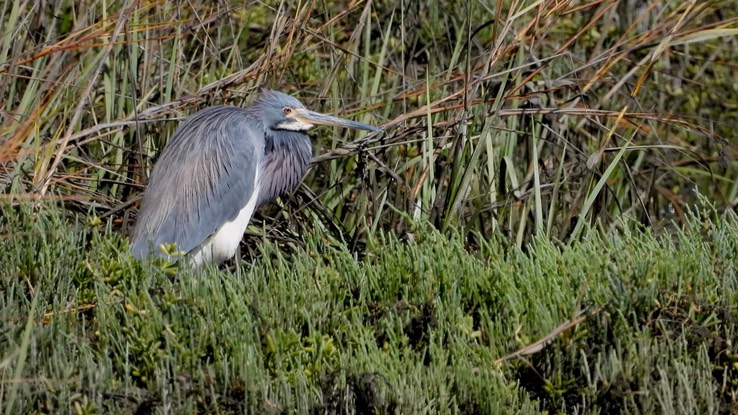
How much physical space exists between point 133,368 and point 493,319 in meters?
1.27

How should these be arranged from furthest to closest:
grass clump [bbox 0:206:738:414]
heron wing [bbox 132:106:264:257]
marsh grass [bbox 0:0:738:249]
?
heron wing [bbox 132:106:264:257] < marsh grass [bbox 0:0:738:249] < grass clump [bbox 0:206:738:414]

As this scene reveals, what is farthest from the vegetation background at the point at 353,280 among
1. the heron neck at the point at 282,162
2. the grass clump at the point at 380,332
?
the heron neck at the point at 282,162

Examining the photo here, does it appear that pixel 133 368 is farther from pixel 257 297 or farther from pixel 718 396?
pixel 718 396

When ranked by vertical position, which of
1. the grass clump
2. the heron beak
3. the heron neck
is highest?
the heron beak

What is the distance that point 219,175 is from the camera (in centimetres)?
525

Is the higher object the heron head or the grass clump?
the heron head

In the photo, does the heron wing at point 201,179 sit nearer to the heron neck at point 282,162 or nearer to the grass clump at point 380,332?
the heron neck at point 282,162

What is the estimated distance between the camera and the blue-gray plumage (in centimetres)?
506

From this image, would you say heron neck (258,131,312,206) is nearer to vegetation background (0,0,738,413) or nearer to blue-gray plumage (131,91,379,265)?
blue-gray plumage (131,91,379,265)

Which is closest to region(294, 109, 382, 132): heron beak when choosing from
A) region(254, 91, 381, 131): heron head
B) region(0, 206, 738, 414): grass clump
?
region(254, 91, 381, 131): heron head

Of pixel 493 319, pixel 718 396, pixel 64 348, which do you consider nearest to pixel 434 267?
pixel 493 319

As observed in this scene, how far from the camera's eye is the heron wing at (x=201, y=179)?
16.5 feet

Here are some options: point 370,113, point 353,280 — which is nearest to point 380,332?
point 353,280

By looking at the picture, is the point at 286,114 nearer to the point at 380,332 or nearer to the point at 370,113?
the point at 370,113
